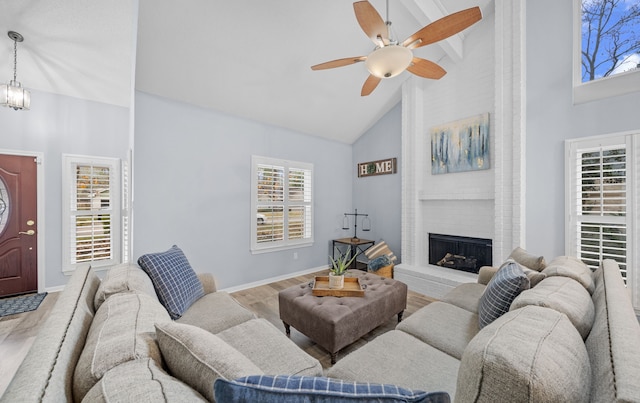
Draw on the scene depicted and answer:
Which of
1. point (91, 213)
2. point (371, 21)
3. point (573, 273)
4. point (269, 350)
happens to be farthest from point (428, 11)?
point (91, 213)

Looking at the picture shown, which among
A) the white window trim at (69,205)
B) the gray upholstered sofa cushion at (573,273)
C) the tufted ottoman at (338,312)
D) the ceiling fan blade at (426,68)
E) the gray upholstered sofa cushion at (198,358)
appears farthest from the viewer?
the white window trim at (69,205)

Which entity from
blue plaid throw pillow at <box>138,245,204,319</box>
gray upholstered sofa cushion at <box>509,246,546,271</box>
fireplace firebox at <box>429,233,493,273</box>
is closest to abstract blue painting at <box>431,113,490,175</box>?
fireplace firebox at <box>429,233,493,273</box>

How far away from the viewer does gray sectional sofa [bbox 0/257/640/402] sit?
2.11 ft

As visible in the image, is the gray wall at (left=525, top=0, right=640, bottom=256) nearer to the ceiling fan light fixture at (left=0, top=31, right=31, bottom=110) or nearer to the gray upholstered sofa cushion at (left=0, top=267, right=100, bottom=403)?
the gray upholstered sofa cushion at (left=0, top=267, right=100, bottom=403)

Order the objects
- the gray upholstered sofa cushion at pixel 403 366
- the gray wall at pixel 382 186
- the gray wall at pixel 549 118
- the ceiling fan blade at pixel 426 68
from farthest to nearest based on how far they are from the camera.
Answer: the gray wall at pixel 382 186 < the gray wall at pixel 549 118 < the ceiling fan blade at pixel 426 68 < the gray upholstered sofa cushion at pixel 403 366

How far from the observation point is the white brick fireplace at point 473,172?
115 inches

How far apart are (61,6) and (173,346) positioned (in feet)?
9.28

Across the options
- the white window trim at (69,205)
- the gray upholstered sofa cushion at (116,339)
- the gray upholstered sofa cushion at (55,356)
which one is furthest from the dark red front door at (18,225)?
the gray upholstered sofa cushion at (116,339)

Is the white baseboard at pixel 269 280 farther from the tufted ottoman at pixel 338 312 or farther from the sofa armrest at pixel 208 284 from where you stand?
the tufted ottoman at pixel 338 312

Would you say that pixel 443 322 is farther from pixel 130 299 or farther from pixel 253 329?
pixel 130 299

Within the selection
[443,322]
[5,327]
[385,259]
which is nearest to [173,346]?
[443,322]

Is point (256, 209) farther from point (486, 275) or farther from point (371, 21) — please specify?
point (486, 275)

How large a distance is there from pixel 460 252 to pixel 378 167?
1.99 meters

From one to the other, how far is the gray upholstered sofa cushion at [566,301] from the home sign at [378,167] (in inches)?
129
